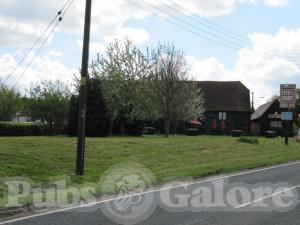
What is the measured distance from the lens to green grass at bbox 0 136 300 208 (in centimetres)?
1792

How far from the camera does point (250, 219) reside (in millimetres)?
9992

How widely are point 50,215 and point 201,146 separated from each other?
75.6ft

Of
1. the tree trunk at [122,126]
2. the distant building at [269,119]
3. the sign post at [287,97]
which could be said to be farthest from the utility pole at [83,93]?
the distant building at [269,119]

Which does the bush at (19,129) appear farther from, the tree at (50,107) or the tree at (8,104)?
the tree at (8,104)

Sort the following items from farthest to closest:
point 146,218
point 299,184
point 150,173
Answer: point 150,173, point 299,184, point 146,218

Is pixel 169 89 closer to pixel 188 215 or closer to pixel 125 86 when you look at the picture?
pixel 125 86

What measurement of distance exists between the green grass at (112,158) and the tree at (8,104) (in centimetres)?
5651

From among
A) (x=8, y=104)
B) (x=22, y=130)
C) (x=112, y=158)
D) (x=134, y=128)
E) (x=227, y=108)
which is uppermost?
(x=227, y=108)

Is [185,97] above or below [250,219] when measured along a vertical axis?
above

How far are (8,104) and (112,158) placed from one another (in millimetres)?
64728

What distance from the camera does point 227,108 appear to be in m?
82.3

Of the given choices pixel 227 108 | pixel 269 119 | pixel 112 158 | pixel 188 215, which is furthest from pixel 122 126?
pixel 188 215

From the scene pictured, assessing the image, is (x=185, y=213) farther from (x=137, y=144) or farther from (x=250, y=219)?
(x=137, y=144)

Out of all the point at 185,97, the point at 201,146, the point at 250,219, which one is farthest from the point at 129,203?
the point at 185,97
